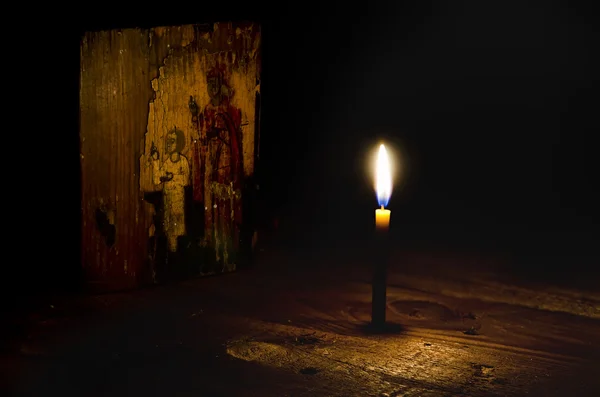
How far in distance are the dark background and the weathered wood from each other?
5.70ft

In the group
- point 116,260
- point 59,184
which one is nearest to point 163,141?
point 116,260

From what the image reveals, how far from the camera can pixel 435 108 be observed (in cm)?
807

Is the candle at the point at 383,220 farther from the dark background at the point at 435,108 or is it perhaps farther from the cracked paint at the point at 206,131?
the dark background at the point at 435,108

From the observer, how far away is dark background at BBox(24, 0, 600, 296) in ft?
22.4

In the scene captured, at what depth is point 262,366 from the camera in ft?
10.8

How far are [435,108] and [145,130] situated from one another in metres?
4.50

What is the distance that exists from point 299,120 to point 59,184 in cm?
291

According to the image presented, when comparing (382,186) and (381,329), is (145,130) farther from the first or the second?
(381,329)

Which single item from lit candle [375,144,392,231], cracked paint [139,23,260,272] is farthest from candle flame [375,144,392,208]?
cracked paint [139,23,260,272]

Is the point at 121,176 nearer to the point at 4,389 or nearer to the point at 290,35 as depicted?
the point at 4,389

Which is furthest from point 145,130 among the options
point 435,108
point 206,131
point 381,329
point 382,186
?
point 435,108

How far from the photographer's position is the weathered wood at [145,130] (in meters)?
4.25

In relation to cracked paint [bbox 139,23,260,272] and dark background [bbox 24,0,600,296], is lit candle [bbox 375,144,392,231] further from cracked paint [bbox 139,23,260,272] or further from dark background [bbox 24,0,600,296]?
dark background [bbox 24,0,600,296]

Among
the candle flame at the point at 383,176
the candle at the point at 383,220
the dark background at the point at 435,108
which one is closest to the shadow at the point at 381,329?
the candle at the point at 383,220
